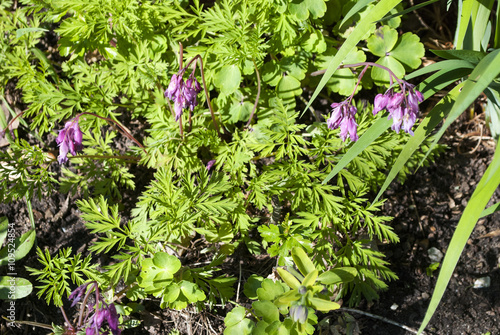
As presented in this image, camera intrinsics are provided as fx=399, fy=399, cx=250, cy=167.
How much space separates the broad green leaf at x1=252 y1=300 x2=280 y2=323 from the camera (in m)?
1.82

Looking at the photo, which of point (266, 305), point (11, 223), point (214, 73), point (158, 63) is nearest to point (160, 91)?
point (158, 63)

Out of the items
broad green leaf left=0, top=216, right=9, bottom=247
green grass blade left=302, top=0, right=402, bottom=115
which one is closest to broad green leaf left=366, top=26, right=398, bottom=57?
green grass blade left=302, top=0, right=402, bottom=115

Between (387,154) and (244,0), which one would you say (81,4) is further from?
(387,154)

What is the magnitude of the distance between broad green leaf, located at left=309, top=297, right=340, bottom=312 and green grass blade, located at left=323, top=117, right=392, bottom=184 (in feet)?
1.79

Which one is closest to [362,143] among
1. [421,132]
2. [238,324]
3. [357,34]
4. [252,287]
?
[421,132]

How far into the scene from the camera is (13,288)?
2.36 m

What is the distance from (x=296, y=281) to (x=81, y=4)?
1.97m

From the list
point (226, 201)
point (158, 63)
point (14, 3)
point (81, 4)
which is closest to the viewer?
point (226, 201)

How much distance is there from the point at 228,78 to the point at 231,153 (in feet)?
1.47

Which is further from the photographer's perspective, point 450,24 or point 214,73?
point 450,24

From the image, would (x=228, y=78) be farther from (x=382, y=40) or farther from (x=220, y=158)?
(x=382, y=40)

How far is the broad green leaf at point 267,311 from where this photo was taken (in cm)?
182

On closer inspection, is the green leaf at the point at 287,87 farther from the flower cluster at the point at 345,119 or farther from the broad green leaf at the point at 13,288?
the broad green leaf at the point at 13,288

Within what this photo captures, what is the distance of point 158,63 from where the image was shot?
2523 millimetres
